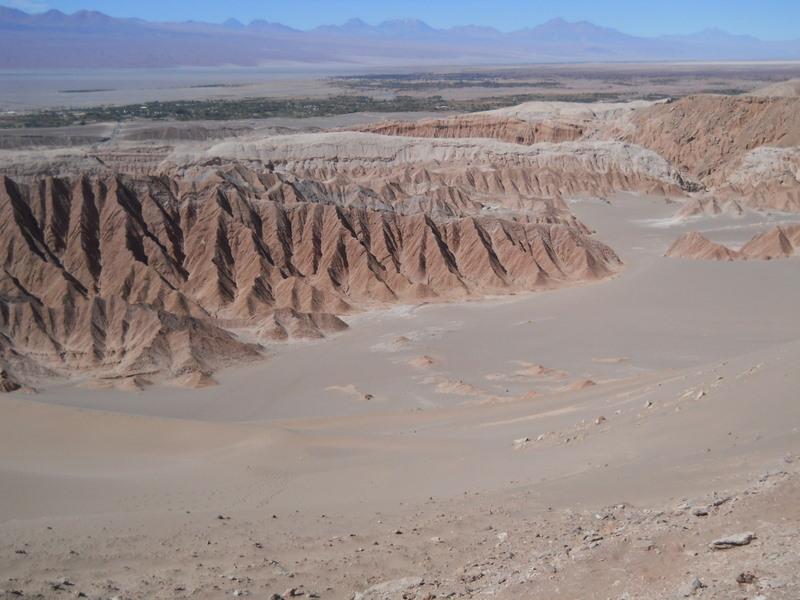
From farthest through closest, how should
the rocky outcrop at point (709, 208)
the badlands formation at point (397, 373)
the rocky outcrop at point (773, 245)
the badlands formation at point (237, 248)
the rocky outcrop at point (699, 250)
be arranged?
the rocky outcrop at point (709, 208)
the rocky outcrop at point (773, 245)
the rocky outcrop at point (699, 250)
the badlands formation at point (237, 248)
the badlands formation at point (397, 373)

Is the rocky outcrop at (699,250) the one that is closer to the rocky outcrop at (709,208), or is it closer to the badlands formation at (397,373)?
the badlands formation at (397,373)

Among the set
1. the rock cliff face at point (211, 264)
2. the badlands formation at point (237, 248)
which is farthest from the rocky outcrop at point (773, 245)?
the rock cliff face at point (211, 264)

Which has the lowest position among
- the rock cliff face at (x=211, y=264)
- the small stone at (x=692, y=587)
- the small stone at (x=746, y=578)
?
the rock cliff face at (x=211, y=264)

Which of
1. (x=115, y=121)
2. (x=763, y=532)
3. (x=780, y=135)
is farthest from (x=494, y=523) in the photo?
(x=115, y=121)

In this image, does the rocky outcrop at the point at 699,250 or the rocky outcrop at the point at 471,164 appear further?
the rocky outcrop at the point at 471,164

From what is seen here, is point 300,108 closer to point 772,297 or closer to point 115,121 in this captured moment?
point 115,121

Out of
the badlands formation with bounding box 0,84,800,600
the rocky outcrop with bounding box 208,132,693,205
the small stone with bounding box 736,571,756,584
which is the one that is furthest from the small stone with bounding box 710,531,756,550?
the rocky outcrop with bounding box 208,132,693,205
